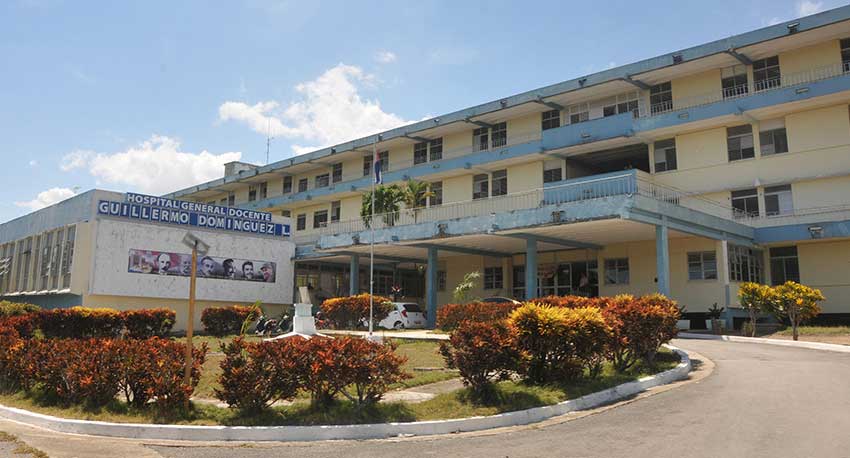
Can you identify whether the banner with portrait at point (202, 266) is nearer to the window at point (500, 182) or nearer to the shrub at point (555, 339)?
the window at point (500, 182)

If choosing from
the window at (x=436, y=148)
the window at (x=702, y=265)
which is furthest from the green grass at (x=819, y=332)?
the window at (x=436, y=148)

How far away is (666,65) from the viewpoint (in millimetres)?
28609

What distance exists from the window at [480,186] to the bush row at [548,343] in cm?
2418

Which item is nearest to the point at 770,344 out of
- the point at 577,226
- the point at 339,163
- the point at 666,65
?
the point at 577,226

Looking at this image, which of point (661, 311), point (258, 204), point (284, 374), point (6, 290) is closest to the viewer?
point (284, 374)

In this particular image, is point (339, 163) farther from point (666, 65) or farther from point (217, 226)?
point (666, 65)

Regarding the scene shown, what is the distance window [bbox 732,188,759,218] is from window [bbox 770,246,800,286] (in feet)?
7.14

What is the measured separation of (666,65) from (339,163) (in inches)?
974

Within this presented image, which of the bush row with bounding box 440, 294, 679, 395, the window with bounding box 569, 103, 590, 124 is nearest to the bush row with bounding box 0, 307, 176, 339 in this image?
the bush row with bounding box 440, 294, 679, 395

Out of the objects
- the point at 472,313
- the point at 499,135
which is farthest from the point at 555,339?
the point at 499,135

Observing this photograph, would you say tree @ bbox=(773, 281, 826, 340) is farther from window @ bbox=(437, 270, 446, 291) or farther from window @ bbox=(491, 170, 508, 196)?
window @ bbox=(437, 270, 446, 291)

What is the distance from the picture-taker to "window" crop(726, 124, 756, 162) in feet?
92.0

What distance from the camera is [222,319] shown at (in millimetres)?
27484

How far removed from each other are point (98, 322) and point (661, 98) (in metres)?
26.4
